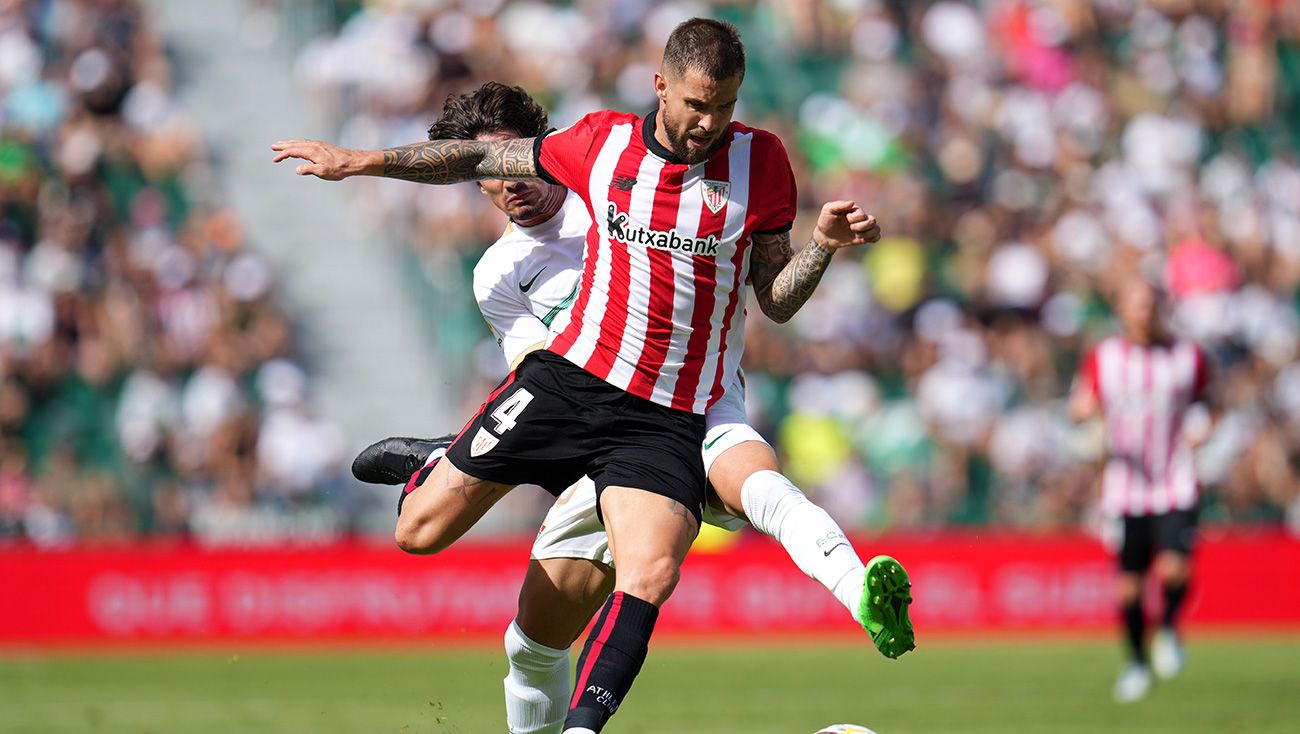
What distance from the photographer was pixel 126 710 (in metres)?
11.6

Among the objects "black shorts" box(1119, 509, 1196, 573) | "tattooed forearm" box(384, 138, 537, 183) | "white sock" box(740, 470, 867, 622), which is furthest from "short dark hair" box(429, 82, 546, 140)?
"black shorts" box(1119, 509, 1196, 573)

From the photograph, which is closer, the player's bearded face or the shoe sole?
the shoe sole

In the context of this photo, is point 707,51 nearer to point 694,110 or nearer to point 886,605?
point 694,110

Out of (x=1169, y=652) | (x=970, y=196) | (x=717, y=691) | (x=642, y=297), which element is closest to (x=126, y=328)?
(x=717, y=691)

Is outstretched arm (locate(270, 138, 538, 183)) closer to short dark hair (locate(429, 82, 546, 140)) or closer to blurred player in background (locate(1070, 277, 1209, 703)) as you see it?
short dark hair (locate(429, 82, 546, 140))

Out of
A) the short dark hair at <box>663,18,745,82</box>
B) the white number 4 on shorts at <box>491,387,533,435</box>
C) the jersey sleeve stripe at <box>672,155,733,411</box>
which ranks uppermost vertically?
the short dark hair at <box>663,18,745,82</box>

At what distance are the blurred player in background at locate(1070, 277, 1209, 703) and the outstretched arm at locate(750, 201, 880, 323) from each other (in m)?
6.89

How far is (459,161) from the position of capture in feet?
22.9

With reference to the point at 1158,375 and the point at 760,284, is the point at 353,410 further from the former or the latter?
the point at 760,284

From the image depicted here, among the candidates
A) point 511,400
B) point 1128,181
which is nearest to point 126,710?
point 511,400

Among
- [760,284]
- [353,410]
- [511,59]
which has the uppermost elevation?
[511,59]

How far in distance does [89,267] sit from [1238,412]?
36.3ft

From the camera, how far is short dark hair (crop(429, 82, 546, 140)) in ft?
24.5

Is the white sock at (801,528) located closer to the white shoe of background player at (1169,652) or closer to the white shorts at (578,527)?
the white shorts at (578,527)
